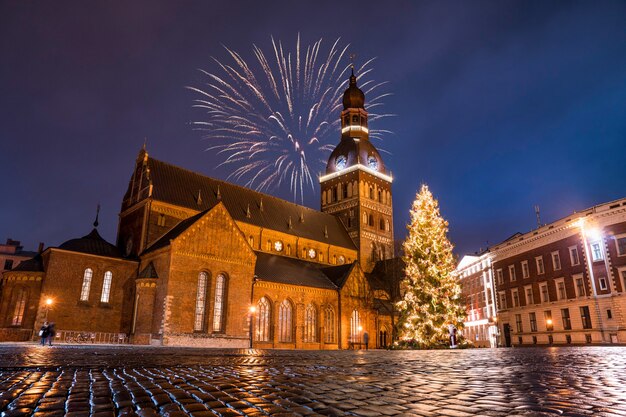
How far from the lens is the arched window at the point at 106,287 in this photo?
35.2 meters

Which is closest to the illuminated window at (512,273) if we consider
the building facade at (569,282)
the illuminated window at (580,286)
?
the building facade at (569,282)

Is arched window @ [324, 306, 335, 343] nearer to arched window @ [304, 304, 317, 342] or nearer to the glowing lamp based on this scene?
arched window @ [304, 304, 317, 342]

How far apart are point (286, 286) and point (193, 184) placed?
14.4m

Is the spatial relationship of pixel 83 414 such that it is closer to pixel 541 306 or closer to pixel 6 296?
pixel 6 296

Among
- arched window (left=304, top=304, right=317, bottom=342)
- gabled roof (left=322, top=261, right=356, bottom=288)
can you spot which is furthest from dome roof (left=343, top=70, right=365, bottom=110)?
arched window (left=304, top=304, right=317, bottom=342)

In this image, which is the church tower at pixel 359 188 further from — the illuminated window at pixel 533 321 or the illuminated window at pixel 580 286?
the illuminated window at pixel 580 286

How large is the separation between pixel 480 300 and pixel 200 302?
4471cm

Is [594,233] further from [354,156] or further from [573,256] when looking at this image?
[354,156]

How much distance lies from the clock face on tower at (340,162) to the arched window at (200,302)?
112ft

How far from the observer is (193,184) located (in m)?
44.7

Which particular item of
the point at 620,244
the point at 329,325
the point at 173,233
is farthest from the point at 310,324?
A: the point at 620,244

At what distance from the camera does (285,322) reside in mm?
40750

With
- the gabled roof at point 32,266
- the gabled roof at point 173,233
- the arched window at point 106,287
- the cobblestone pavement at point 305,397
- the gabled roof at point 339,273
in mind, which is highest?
the gabled roof at point 173,233

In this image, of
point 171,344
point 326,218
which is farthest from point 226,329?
point 326,218
